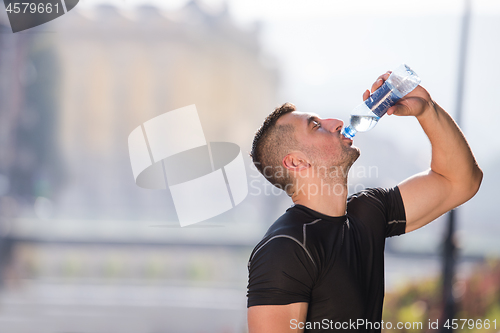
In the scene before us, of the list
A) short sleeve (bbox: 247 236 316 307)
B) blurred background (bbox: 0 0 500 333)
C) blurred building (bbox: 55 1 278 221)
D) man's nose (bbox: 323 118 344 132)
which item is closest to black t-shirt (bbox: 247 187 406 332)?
short sleeve (bbox: 247 236 316 307)

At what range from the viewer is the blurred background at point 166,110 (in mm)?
3576

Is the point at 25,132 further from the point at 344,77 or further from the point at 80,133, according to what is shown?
the point at 344,77

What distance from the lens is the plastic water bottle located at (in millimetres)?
1485

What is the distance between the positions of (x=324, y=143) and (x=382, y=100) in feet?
0.93

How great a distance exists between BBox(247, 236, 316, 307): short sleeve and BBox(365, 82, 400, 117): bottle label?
0.63m

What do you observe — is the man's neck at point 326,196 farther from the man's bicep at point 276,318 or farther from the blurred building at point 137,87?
the blurred building at point 137,87

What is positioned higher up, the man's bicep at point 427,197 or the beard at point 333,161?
the beard at point 333,161

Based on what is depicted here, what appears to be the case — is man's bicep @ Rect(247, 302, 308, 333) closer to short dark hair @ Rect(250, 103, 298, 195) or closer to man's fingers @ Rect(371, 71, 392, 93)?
short dark hair @ Rect(250, 103, 298, 195)

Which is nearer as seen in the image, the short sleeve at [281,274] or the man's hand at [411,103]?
the short sleeve at [281,274]

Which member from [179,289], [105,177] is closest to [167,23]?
[105,177]

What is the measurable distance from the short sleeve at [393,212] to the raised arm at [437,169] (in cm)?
2

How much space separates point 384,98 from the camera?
1.49 metres
